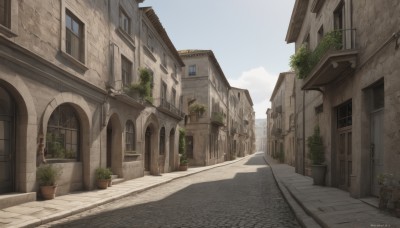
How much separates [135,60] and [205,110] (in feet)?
46.4

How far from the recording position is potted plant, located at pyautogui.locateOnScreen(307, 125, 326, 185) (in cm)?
1255

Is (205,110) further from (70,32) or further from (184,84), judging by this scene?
(70,32)

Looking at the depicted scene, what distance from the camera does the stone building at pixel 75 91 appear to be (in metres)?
8.58

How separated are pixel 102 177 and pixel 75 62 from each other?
424 centimetres

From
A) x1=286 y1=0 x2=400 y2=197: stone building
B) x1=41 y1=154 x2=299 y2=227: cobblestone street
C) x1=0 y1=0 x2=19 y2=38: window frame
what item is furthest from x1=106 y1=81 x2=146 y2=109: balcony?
x1=286 y1=0 x2=400 y2=197: stone building

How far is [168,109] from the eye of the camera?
22031 mm

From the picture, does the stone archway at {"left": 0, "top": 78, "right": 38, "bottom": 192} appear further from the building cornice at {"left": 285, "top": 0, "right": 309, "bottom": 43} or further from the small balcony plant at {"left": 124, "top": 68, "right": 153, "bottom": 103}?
the building cornice at {"left": 285, "top": 0, "right": 309, "bottom": 43}

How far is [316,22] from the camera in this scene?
15180 mm

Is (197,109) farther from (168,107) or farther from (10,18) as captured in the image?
(10,18)

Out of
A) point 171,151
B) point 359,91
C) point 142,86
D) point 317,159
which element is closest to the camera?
point 359,91

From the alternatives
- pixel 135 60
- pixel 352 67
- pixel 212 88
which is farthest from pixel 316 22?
pixel 212 88

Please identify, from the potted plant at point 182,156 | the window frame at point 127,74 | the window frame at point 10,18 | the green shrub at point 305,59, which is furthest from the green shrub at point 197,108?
the window frame at point 10,18

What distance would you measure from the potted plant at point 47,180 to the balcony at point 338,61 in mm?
8361

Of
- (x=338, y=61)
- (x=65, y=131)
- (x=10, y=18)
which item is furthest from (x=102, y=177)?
(x=338, y=61)
